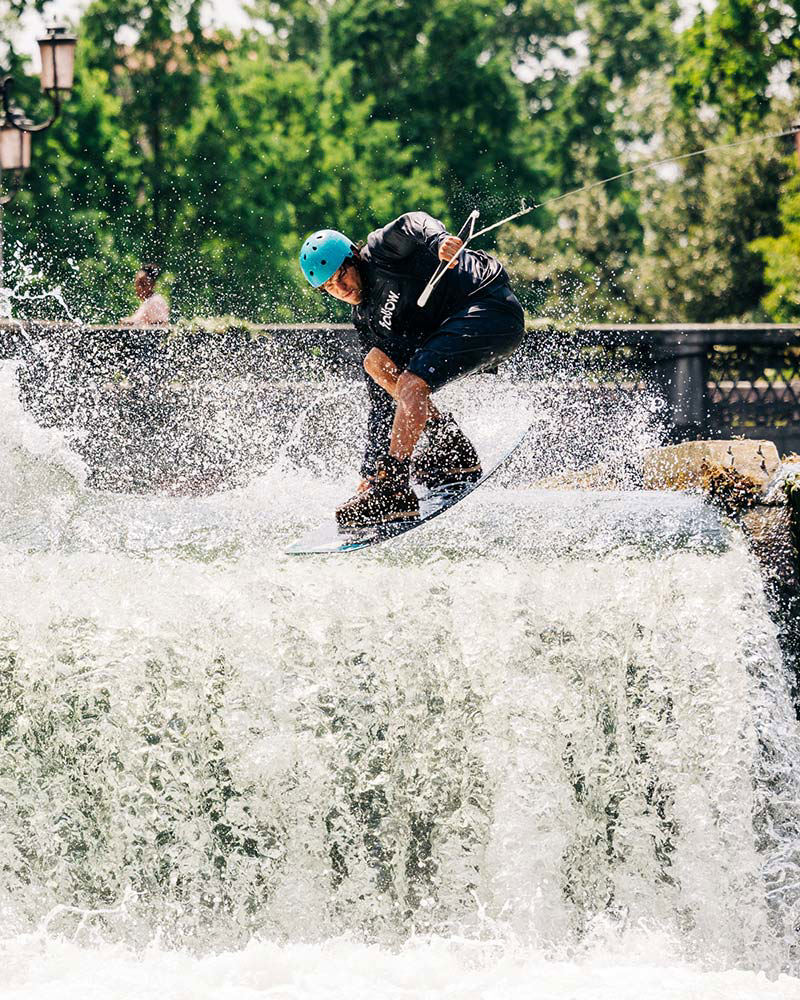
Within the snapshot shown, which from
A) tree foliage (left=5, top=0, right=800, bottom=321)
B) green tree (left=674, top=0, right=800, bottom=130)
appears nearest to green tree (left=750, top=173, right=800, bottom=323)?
tree foliage (left=5, top=0, right=800, bottom=321)

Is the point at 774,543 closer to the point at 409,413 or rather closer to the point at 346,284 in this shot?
the point at 409,413

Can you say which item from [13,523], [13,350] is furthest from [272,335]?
[13,523]

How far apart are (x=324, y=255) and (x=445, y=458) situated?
55.7 inches

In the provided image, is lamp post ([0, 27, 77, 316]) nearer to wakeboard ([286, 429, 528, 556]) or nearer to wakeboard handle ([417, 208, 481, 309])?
wakeboard ([286, 429, 528, 556])

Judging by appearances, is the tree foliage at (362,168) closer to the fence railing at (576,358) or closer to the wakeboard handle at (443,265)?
the fence railing at (576,358)

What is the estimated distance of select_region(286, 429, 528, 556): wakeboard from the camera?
7852 mm

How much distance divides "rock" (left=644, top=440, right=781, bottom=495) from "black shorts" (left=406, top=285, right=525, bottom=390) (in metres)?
1.74

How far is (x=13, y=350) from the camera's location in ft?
41.5

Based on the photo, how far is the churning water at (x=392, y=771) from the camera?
688 centimetres

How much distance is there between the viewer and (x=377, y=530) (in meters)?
8.14

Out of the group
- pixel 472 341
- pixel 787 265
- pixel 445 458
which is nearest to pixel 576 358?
pixel 445 458

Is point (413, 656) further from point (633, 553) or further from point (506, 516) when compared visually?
point (506, 516)

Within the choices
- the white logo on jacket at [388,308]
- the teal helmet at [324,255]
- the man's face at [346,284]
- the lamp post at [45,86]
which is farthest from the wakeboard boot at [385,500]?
the lamp post at [45,86]

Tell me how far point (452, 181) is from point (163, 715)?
30655 mm
